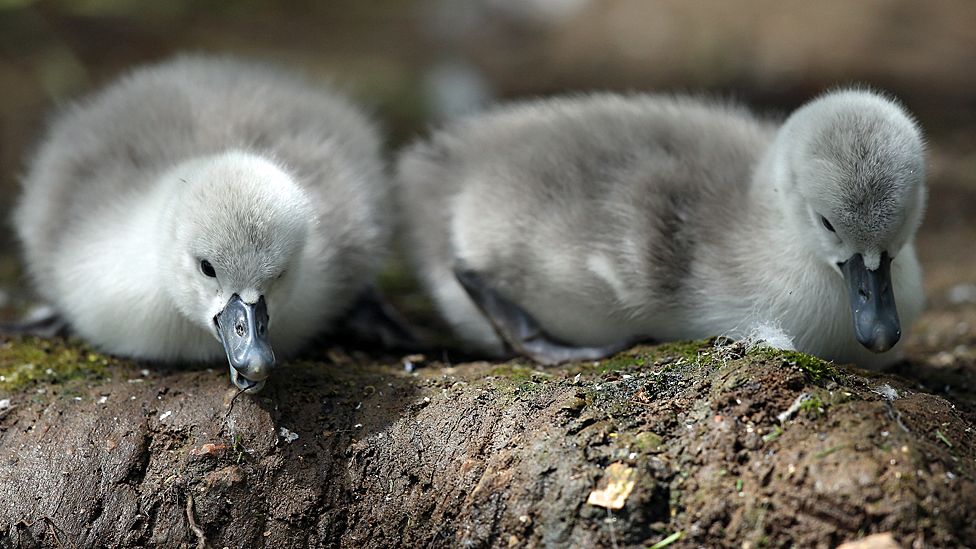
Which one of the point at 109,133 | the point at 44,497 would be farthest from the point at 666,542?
the point at 109,133

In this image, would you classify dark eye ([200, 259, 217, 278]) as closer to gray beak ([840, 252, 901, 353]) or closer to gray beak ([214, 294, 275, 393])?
gray beak ([214, 294, 275, 393])

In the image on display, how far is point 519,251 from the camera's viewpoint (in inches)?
137

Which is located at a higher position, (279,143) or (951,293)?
(279,143)

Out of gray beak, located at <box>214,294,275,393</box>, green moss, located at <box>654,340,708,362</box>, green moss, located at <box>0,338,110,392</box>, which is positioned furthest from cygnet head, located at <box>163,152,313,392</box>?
green moss, located at <box>654,340,708,362</box>

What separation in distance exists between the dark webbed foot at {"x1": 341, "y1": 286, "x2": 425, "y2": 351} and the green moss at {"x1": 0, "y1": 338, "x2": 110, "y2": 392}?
2.86 ft

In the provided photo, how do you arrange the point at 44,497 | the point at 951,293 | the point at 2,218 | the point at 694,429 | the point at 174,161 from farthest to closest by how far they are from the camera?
the point at 2,218
the point at 951,293
the point at 174,161
the point at 44,497
the point at 694,429

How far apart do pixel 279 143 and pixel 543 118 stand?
36.1 inches

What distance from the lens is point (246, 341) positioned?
2.74 metres

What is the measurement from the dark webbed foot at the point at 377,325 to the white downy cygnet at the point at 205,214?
0.12 metres

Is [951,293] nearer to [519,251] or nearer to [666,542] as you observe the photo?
[519,251]

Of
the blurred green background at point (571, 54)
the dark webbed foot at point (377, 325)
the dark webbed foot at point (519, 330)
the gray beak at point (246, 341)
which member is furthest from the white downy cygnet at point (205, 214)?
the blurred green background at point (571, 54)

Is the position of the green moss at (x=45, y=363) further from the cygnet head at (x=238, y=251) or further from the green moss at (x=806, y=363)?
the green moss at (x=806, y=363)

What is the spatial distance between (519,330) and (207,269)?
3.67ft

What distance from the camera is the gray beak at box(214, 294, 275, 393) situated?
8.87ft
